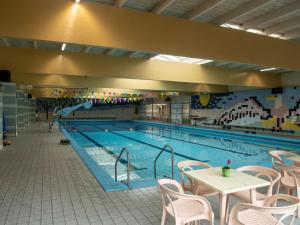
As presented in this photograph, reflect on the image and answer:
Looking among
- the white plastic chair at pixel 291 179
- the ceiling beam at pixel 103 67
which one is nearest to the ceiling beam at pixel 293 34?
the white plastic chair at pixel 291 179

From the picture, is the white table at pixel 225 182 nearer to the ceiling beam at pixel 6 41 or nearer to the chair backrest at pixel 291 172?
the chair backrest at pixel 291 172

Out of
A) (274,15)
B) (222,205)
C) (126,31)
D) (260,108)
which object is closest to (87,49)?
(126,31)

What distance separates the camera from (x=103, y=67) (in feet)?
22.5

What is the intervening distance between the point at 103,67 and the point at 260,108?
9.59 metres

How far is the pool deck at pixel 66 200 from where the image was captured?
298 cm

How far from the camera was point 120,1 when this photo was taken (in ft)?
11.3

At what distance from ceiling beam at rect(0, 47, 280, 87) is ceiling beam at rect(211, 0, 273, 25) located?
11.1 feet

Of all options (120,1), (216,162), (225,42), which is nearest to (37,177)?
(120,1)

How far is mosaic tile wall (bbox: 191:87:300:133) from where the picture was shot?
1126 centimetres

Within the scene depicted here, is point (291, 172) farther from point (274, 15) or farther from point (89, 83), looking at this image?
point (89, 83)

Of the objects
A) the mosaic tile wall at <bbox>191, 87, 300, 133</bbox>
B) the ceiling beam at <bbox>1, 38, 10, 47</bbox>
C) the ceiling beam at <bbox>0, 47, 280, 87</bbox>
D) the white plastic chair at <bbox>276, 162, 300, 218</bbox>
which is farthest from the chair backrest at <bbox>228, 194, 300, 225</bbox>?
the mosaic tile wall at <bbox>191, 87, 300, 133</bbox>

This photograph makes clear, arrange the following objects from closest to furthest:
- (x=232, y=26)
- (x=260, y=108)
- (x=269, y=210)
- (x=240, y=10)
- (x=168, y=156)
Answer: (x=269, y=210), (x=240, y=10), (x=232, y=26), (x=168, y=156), (x=260, y=108)

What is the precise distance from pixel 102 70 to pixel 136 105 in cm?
2138

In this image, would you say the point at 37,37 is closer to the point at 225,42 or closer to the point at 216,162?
the point at 225,42
